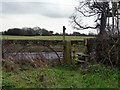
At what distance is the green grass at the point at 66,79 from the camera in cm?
644

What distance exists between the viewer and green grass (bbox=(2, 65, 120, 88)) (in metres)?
6.44

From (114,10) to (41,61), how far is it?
267cm

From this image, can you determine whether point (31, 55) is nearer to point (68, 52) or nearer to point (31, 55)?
point (31, 55)

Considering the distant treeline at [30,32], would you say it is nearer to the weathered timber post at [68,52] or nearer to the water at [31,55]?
the weathered timber post at [68,52]

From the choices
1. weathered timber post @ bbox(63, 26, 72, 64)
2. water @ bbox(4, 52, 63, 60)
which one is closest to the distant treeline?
weathered timber post @ bbox(63, 26, 72, 64)

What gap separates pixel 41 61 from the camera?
30.2 feet

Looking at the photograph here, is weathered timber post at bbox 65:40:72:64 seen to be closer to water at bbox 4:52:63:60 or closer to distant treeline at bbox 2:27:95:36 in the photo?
distant treeline at bbox 2:27:95:36

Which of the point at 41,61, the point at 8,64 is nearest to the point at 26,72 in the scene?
the point at 8,64

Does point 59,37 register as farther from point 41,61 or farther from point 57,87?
point 57,87

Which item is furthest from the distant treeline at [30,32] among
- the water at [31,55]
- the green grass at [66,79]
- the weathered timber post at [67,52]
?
the green grass at [66,79]

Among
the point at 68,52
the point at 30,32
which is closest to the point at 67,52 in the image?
the point at 68,52

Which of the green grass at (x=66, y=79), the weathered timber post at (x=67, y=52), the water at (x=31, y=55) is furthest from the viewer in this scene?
the weathered timber post at (x=67, y=52)

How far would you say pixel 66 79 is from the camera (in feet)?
23.5

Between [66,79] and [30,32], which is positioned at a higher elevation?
[30,32]
